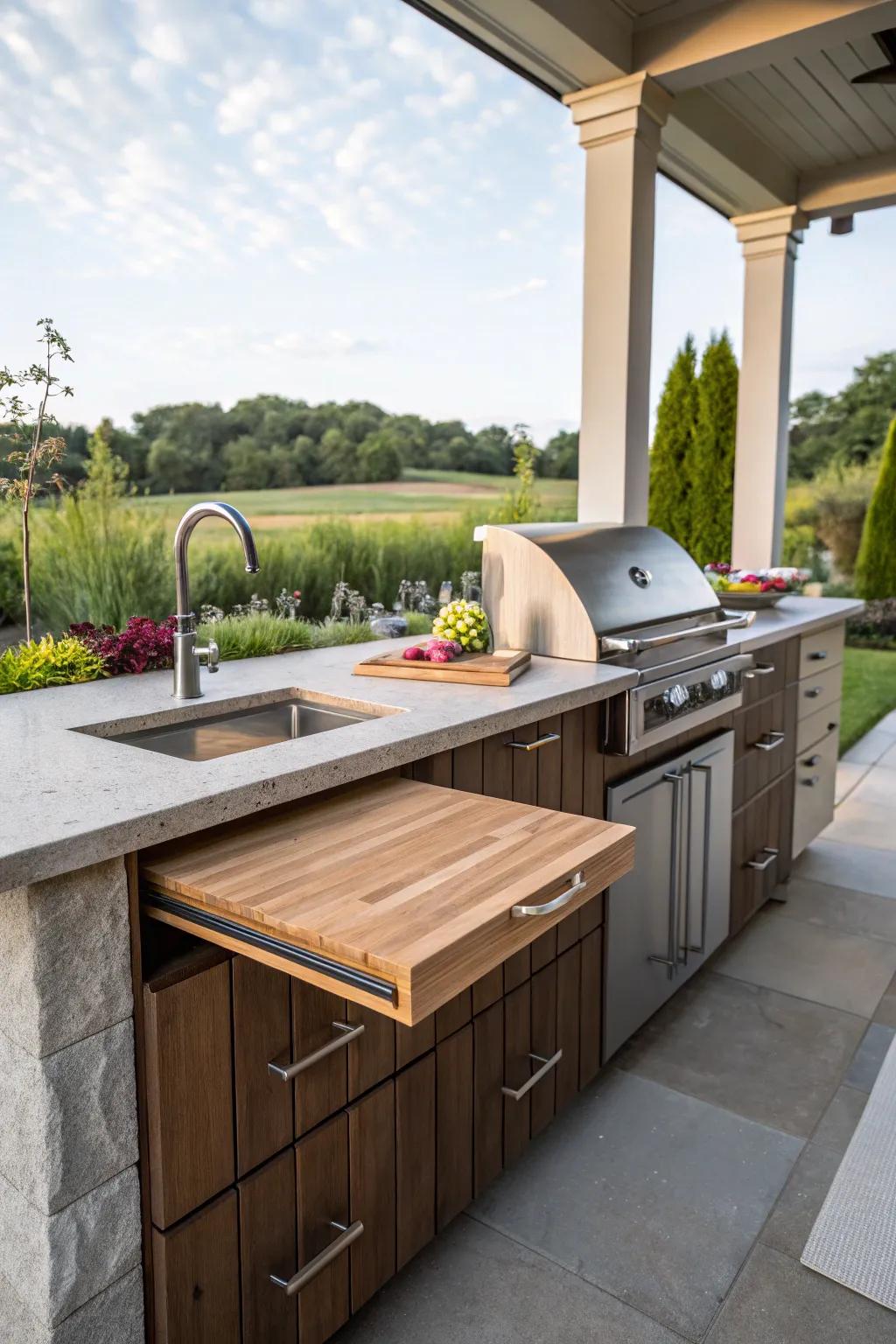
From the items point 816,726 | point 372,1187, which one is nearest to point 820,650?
point 816,726

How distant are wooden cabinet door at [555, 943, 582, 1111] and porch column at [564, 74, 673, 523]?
1.67 meters

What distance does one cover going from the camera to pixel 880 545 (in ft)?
32.3

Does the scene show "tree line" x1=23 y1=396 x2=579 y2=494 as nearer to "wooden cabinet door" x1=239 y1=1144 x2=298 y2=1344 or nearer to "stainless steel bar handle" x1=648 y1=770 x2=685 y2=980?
"stainless steel bar handle" x1=648 y1=770 x2=685 y2=980

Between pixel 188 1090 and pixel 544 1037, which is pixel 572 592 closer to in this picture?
pixel 544 1037

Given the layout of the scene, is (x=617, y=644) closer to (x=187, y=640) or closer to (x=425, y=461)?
(x=187, y=640)

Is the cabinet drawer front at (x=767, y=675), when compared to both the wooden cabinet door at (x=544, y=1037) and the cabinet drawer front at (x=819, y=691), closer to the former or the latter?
the cabinet drawer front at (x=819, y=691)

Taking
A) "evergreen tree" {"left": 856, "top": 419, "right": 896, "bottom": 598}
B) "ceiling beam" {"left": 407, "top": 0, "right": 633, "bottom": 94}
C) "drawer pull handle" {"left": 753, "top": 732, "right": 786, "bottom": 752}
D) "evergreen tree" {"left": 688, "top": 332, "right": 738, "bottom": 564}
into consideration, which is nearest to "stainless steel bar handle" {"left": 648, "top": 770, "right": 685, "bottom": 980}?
"drawer pull handle" {"left": 753, "top": 732, "right": 786, "bottom": 752}

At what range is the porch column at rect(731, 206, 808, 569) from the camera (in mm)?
4461

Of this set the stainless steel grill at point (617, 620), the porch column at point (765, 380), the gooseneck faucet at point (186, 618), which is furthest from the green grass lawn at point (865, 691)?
the gooseneck faucet at point (186, 618)

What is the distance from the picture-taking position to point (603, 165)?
3.12 metres

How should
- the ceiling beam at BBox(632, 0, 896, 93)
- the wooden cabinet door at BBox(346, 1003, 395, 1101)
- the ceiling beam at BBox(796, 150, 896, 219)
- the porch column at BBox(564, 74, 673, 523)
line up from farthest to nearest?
the ceiling beam at BBox(796, 150, 896, 219), the porch column at BBox(564, 74, 673, 523), the ceiling beam at BBox(632, 0, 896, 93), the wooden cabinet door at BBox(346, 1003, 395, 1101)

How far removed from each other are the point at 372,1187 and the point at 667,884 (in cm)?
119

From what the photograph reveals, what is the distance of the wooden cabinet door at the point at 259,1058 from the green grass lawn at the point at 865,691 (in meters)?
5.07

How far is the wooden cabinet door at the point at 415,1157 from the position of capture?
5.06ft
